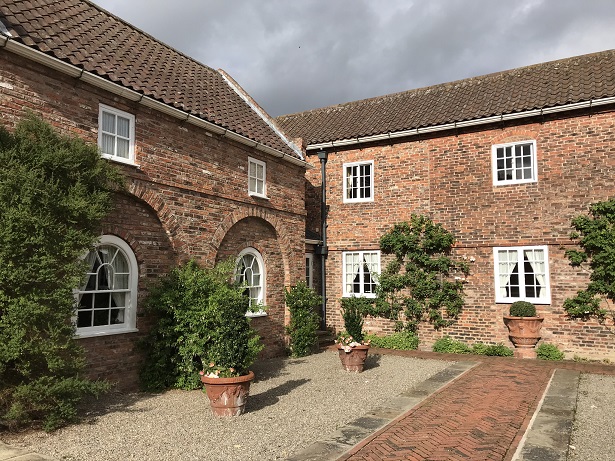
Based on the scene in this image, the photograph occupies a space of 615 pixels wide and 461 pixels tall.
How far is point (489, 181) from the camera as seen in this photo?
535 inches

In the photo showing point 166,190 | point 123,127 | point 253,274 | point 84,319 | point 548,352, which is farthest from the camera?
point 253,274

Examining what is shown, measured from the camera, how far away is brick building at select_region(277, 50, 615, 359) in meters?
12.4

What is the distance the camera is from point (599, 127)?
1233 cm

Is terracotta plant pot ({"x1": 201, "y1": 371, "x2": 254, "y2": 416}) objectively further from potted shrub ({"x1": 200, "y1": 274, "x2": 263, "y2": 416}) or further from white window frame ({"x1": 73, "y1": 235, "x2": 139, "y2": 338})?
white window frame ({"x1": 73, "y1": 235, "x2": 139, "y2": 338})

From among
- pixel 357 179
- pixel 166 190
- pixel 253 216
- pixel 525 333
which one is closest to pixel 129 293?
pixel 166 190

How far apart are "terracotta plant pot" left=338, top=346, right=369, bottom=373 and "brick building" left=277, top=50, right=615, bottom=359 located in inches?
164

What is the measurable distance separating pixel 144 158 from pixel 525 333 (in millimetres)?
10338

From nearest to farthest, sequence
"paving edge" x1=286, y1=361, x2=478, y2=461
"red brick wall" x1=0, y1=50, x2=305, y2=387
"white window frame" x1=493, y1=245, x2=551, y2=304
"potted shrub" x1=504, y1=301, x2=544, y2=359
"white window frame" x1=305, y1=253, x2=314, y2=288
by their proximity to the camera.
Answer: "paving edge" x1=286, y1=361, x2=478, y2=461 < "red brick wall" x1=0, y1=50, x2=305, y2=387 < "potted shrub" x1=504, y1=301, x2=544, y2=359 < "white window frame" x1=493, y1=245, x2=551, y2=304 < "white window frame" x1=305, y1=253, x2=314, y2=288

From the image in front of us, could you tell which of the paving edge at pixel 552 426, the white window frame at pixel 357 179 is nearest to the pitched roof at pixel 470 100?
the white window frame at pixel 357 179

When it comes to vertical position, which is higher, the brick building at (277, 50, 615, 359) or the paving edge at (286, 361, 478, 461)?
the brick building at (277, 50, 615, 359)

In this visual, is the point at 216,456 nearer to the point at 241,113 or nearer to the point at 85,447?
the point at 85,447

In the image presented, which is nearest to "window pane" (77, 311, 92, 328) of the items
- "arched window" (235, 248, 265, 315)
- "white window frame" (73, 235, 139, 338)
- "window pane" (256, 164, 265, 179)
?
"white window frame" (73, 235, 139, 338)

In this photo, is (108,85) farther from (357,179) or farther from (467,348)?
(467,348)

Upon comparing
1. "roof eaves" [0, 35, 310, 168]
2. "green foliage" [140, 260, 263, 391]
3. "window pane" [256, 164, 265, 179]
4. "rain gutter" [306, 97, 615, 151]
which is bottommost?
"green foliage" [140, 260, 263, 391]
